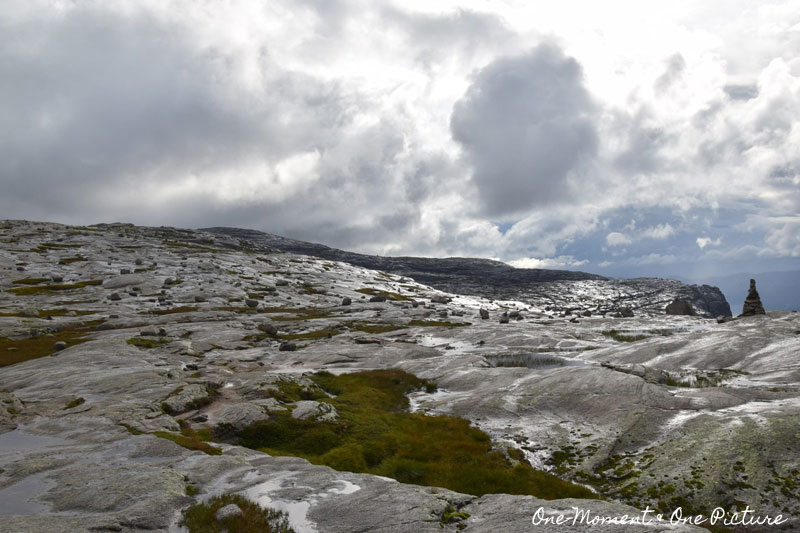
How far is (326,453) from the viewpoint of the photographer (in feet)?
121

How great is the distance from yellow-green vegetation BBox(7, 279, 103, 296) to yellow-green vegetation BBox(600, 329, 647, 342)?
173m

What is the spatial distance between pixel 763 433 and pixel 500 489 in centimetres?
1908

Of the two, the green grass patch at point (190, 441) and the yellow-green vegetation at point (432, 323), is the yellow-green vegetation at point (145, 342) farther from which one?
the yellow-green vegetation at point (432, 323)

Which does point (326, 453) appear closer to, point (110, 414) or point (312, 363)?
point (110, 414)

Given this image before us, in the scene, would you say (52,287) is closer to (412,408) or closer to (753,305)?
(412,408)

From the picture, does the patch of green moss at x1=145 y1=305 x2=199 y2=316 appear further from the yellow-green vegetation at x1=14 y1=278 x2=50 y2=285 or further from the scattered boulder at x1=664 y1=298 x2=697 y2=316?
the scattered boulder at x1=664 y1=298 x2=697 y2=316

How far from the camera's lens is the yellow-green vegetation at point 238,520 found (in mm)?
18359

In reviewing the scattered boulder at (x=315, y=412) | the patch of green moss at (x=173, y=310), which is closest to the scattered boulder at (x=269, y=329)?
the patch of green moss at (x=173, y=310)

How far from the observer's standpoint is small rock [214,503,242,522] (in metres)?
18.9

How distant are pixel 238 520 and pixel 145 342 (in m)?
71.6

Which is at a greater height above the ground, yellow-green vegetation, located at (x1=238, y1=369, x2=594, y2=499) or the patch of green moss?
the patch of green moss

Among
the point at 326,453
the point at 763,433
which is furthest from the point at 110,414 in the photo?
the point at 763,433

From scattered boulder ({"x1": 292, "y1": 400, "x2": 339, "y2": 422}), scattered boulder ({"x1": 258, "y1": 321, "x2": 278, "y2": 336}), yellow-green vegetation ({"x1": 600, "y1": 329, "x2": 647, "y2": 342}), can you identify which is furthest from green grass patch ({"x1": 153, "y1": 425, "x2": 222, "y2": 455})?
yellow-green vegetation ({"x1": 600, "y1": 329, "x2": 647, "y2": 342})

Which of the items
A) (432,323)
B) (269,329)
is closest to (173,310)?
(269,329)
